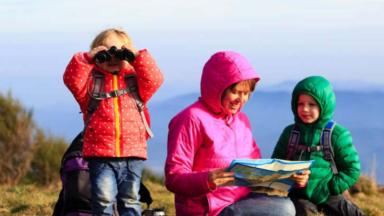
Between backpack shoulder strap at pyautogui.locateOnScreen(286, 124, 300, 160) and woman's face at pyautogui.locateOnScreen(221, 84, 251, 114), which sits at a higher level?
woman's face at pyautogui.locateOnScreen(221, 84, 251, 114)

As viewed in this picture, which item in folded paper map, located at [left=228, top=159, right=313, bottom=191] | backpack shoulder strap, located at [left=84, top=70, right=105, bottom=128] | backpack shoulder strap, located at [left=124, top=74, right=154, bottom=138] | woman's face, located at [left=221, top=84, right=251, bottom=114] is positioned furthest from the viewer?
backpack shoulder strap, located at [left=124, top=74, right=154, bottom=138]

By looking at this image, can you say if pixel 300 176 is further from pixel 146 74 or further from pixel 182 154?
pixel 146 74

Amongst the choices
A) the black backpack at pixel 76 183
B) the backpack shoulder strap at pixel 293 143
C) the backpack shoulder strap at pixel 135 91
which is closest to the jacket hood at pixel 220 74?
the backpack shoulder strap at pixel 135 91

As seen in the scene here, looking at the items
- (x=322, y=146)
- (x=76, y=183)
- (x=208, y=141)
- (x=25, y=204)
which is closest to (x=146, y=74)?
(x=208, y=141)

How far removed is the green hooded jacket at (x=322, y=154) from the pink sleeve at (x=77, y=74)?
1.69 meters

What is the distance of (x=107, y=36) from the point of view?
19.1 ft

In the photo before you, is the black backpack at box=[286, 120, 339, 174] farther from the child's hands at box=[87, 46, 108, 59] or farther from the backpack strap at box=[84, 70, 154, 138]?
the child's hands at box=[87, 46, 108, 59]

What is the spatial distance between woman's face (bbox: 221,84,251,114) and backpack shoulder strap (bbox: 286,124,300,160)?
0.90 m

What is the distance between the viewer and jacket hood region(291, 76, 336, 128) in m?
6.02

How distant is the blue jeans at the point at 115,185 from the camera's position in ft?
18.0

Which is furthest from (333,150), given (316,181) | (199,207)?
(199,207)

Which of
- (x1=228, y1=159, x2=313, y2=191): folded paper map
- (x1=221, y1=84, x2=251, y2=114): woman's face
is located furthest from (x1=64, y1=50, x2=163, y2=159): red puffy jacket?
(x1=228, y1=159, x2=313, y2=191): folded paper map

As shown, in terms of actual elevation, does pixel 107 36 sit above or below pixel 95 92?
above

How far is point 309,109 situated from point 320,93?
16cm
